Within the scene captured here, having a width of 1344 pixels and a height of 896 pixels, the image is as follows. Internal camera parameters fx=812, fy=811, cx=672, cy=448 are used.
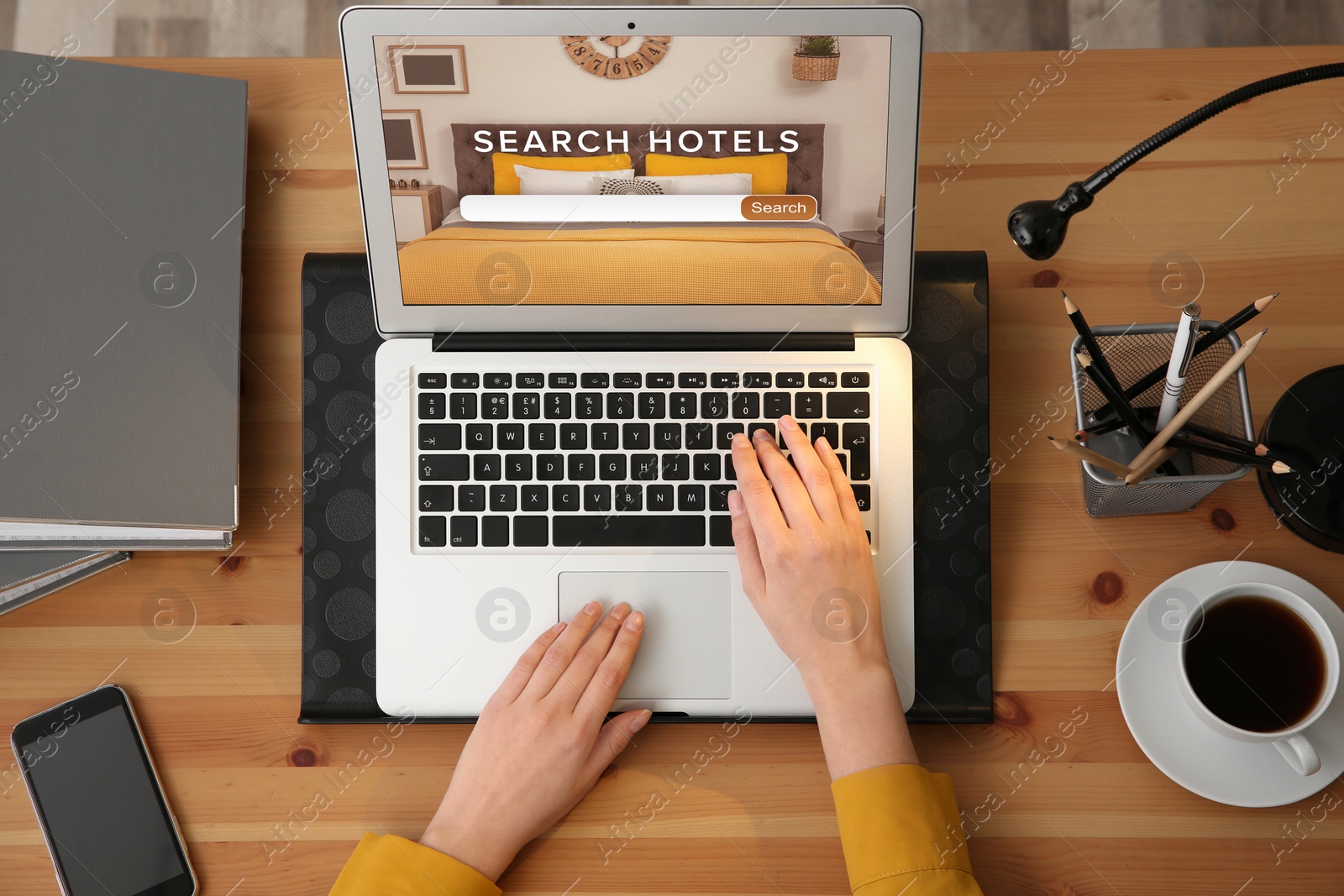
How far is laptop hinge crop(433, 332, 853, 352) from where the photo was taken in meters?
0.72

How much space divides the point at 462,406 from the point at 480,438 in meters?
0.03

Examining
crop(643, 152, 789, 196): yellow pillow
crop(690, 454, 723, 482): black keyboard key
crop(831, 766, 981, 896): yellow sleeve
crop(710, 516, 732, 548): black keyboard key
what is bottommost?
crop(831, 766, 981, 896): yellow sleeve

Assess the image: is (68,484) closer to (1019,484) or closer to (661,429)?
(661,429)

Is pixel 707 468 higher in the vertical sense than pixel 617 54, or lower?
lower

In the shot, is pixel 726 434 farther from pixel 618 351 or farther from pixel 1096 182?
pixel 1096 182

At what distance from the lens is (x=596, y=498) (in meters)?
0.70

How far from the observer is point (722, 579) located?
70 centimetres

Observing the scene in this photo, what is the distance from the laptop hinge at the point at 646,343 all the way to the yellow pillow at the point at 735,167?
126mm

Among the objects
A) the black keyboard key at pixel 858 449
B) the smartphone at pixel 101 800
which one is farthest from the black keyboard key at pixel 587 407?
the smartphone at pixel 101 800

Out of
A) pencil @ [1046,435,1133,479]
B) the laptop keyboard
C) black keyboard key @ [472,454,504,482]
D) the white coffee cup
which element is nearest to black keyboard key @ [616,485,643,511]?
the laptop keyboard

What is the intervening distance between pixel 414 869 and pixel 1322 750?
0.73 meters

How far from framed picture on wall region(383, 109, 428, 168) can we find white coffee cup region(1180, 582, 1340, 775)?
0.71m

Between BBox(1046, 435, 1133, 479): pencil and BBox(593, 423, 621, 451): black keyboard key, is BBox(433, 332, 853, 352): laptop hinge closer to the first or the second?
BBox(593, 423, 621, 451): black keyboard key

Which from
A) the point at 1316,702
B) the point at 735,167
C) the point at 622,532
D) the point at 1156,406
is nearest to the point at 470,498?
the point at 622,532
